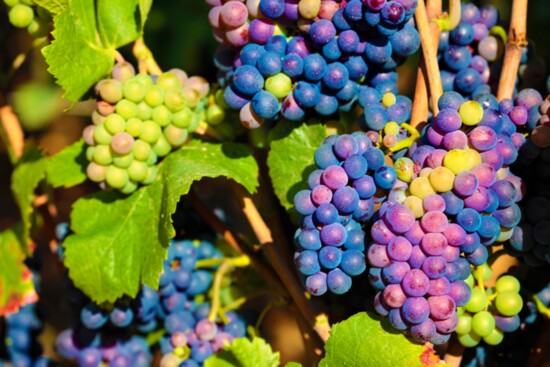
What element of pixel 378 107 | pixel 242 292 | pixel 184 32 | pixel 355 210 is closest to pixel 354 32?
pixel 378 107

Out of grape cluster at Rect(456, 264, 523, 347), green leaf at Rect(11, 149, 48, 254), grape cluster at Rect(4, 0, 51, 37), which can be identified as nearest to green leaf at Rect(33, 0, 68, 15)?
grape cluster at Rect(4, 0, 51, 37)

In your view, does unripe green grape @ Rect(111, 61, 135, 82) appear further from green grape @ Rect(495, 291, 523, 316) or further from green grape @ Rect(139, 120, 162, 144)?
green grape @ Rect(495, 291, 523, 316)

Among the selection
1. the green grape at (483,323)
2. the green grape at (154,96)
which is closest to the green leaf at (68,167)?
the green grape at (154,96)

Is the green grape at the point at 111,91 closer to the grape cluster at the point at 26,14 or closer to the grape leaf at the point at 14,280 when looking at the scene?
the grape cluster at the point at 26,14

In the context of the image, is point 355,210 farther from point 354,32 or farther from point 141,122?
point 141,122

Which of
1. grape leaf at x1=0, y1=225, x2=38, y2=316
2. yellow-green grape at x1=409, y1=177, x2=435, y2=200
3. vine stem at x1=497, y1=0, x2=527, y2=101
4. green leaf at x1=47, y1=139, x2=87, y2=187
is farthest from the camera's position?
grape leaf at x1=0, y1=225, x2=38, y2=316
